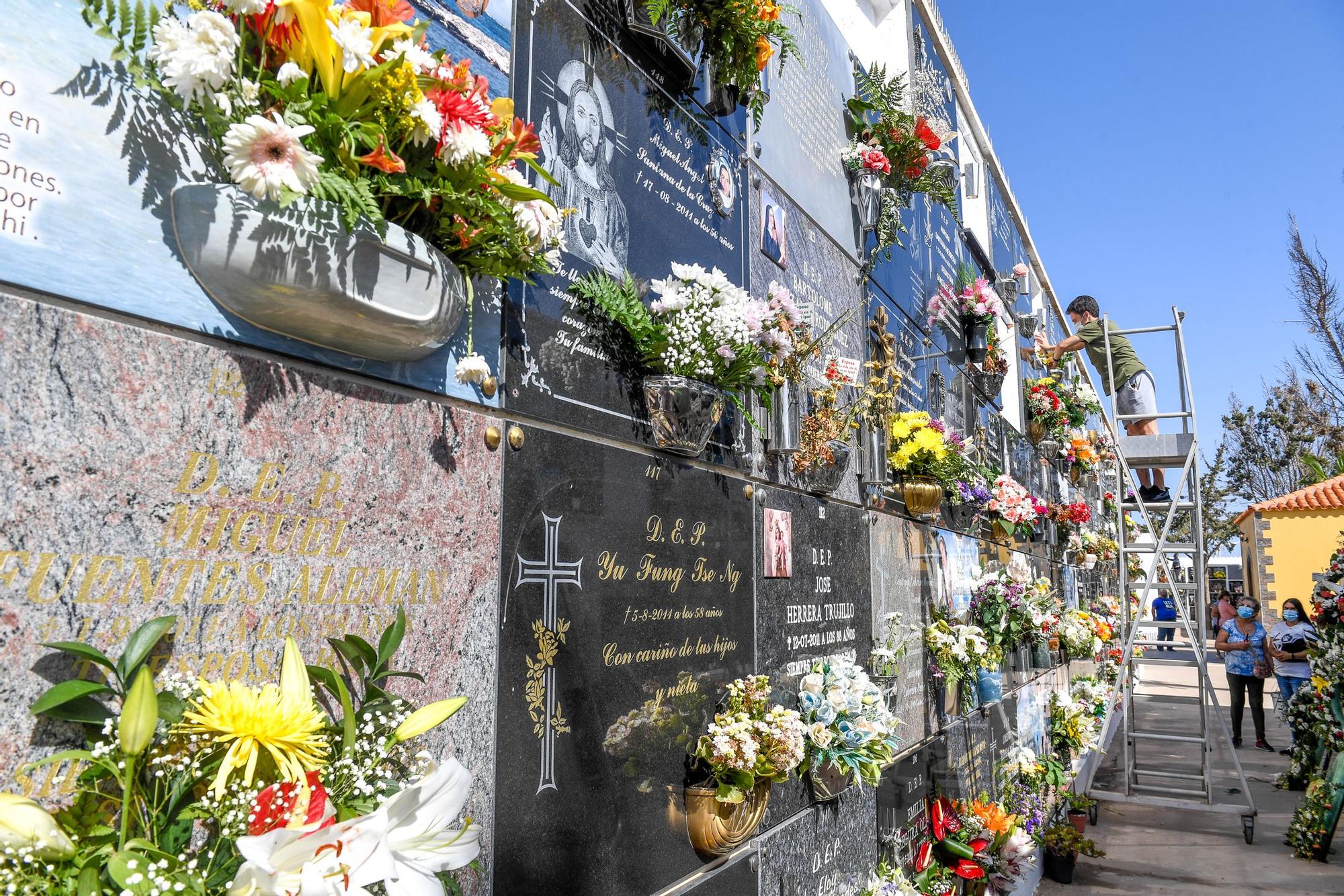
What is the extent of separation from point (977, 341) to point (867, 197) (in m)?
2.80

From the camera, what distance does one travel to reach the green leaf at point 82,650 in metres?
1.26

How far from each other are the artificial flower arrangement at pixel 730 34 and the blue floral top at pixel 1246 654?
11810 mm

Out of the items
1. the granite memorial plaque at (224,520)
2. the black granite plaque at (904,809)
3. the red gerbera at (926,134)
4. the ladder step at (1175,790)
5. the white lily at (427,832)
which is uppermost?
the red gerbera at (926,134)

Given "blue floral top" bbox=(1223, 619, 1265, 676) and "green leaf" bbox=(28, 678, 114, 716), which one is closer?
"green leaf" bbox=(28, 678, 114, 716)

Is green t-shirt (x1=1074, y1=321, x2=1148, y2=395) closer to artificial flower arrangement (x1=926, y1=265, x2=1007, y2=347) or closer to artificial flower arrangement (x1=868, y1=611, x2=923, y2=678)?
artificial flower arrangement (x1=926, y1=265, x2=1007, y2=347)

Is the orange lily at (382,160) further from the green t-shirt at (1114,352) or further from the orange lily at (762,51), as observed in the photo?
the green t-shirt at (1114,352)

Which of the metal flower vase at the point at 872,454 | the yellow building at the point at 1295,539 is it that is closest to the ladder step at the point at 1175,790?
the metal flower vase at the point at 872,454

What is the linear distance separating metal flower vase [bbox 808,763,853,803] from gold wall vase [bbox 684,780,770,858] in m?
0.81

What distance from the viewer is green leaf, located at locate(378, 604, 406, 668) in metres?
1.75

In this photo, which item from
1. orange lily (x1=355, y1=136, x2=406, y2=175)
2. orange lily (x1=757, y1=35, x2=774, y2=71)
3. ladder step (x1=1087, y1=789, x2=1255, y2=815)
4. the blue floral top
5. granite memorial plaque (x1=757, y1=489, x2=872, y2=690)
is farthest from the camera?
the blue floral top

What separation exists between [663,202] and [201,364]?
195 cm

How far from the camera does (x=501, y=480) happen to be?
7.50 feet

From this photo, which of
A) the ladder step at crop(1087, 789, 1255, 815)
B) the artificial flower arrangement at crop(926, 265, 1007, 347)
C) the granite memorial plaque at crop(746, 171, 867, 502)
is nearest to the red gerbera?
the granite memorial plaque at crop(746, 171, 867, 502)

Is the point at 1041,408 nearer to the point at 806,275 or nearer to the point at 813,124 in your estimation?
the point at 813,124
